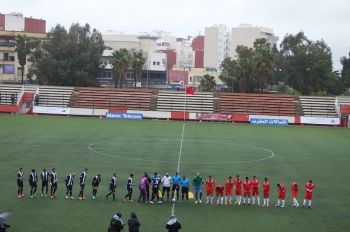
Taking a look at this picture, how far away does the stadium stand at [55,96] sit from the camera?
213 feet

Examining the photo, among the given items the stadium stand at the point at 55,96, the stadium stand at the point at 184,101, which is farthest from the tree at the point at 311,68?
the stadium stand at the point at 55,96

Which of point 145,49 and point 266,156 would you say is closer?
point 266,156

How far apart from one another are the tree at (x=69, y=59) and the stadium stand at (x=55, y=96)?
11.1 meters

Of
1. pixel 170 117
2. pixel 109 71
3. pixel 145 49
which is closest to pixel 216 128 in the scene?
pixel 170 117

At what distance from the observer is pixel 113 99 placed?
65.9 m

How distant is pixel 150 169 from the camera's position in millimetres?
29469

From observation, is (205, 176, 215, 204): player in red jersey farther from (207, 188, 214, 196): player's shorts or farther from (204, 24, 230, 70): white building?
(204, 24, 230, 70): white building

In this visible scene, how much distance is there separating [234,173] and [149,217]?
10192 millimetres

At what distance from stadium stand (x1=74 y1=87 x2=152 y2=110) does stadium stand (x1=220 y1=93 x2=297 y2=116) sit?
9.81m

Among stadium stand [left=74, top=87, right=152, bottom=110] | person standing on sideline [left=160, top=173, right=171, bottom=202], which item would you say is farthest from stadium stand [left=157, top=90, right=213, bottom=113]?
person standing on sideline [left=160, top=173, right=171, bottom=202]

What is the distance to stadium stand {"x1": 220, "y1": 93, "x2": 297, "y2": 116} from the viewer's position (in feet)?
208

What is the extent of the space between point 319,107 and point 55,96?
1282 inches

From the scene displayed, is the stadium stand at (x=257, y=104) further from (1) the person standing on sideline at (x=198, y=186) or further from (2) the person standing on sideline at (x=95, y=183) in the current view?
(2) the person standing on sideline at (x=95, y=183)

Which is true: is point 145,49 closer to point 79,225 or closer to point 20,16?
point 20,16
